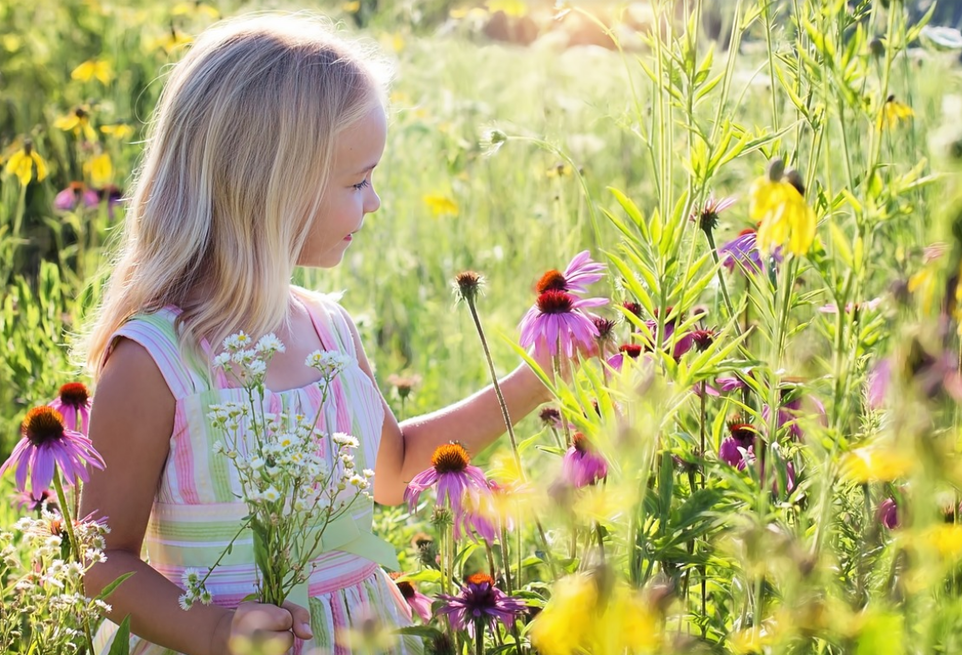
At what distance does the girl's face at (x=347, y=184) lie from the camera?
142 centimetres

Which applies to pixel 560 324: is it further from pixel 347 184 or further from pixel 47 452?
pixel 47 452

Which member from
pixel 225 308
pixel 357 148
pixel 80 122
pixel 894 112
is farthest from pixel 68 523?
pixel 80 122

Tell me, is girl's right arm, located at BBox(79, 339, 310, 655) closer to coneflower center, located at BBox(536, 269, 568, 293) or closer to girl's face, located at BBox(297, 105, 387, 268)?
girl's face, located at BBox(297, 105, 387, 268)

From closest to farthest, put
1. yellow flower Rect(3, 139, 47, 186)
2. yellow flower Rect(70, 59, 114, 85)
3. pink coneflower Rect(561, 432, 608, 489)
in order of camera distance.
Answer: pink coneflower Rect(561, 432, 608, 489) < yellow flower Rect(3, 139, 47, 186) < yellow flower Rect(70, 59, 114, 85)

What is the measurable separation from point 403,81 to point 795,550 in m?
3.82

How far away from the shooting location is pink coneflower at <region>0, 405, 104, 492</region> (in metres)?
1.16

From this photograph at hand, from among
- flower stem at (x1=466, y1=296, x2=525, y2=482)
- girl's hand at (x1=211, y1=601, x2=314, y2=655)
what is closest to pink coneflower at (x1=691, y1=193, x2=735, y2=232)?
→ flower stem at (x1=466, y1=296, x2=525, y2=482)

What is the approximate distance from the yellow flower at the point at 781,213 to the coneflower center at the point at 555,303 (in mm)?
456

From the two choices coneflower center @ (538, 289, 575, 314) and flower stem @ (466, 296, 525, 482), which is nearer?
flower stem @ (466, 296, 525, 482)

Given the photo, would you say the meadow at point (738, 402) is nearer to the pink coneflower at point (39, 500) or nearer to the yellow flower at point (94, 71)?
the pink coneflower at point (39, 500)

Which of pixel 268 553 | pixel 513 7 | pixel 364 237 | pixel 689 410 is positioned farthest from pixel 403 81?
pixel 268 553

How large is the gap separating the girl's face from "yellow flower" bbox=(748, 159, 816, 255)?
2.42ft

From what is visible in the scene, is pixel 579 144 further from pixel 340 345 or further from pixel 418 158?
pixel 340 345

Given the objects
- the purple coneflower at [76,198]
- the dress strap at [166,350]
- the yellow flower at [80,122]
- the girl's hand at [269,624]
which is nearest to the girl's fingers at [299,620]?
the girl's hand at [269,624]
